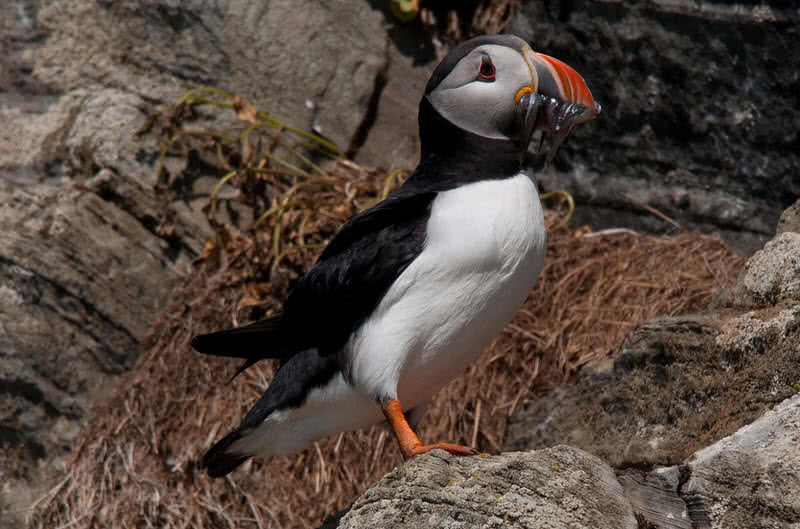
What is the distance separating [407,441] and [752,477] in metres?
0.88

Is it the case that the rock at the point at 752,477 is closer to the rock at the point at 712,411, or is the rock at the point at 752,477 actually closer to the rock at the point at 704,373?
the rock at the point at 712,411

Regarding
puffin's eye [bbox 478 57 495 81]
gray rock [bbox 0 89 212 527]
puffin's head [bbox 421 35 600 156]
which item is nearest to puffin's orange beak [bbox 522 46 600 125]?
puffin's head [bbox 421 35 600 156]

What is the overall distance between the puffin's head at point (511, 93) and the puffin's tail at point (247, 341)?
0.86 meters

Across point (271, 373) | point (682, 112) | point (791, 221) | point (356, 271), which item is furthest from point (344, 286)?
point (682, 112)

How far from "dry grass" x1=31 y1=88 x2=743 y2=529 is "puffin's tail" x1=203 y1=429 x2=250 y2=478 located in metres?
0.91

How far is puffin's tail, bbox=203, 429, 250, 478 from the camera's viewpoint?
3234 mm

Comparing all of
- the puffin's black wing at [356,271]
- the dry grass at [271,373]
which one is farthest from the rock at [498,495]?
the dry grass at [271,373]

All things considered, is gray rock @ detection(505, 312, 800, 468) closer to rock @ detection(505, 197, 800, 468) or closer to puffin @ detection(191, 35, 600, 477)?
rock @ detection(505, 197, 800, 468)

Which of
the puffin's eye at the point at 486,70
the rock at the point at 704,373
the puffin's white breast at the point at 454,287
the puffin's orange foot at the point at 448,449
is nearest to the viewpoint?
the puffin's orange foot at the point at 448,449

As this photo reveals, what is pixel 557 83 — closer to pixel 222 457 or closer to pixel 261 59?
pixel 222 457

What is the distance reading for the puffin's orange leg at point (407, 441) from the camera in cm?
262

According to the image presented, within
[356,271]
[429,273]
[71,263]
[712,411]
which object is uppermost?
[429,273]

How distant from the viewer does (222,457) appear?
3322 mm

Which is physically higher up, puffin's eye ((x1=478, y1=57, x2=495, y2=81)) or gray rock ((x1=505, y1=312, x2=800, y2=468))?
puffin's eye ((x1=478, y1=57, x2=495, y2=81))
